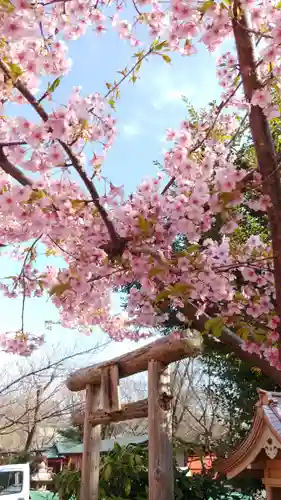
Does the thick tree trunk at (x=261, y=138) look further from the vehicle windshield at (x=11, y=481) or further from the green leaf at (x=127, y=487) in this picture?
the vehicle windshield at (x=11, y=481)

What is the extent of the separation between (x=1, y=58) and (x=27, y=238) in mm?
1108

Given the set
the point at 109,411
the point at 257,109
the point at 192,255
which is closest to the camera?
the point at 257,109

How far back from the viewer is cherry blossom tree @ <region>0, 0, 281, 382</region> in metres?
1.92

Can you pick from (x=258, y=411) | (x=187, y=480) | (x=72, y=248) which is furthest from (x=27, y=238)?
(x=187, y=480)

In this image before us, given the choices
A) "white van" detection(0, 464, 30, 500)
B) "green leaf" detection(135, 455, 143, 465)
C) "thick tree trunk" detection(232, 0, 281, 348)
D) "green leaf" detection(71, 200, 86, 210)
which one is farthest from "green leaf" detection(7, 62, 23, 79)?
"white van" detection(0, 464, 30, 500)

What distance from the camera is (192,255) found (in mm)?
2217

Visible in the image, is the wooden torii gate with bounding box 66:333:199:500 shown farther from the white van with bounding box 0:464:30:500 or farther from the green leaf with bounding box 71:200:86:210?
the white van with bounding box 0:464:30:500

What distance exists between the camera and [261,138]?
193cm

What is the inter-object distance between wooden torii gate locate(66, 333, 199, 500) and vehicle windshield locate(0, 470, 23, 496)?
3.76 m

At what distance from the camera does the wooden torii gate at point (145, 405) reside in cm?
362

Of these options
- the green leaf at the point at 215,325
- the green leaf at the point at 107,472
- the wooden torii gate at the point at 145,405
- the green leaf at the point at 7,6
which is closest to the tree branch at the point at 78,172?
the green leaf at the point at 7,6

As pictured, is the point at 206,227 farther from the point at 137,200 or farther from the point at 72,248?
the point at 72,248

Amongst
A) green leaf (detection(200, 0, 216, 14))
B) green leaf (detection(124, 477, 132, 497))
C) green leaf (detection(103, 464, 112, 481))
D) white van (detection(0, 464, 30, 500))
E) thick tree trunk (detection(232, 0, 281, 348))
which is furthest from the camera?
white van (detection(0, 464, 30, 500))

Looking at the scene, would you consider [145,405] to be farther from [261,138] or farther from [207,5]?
[207,5]
